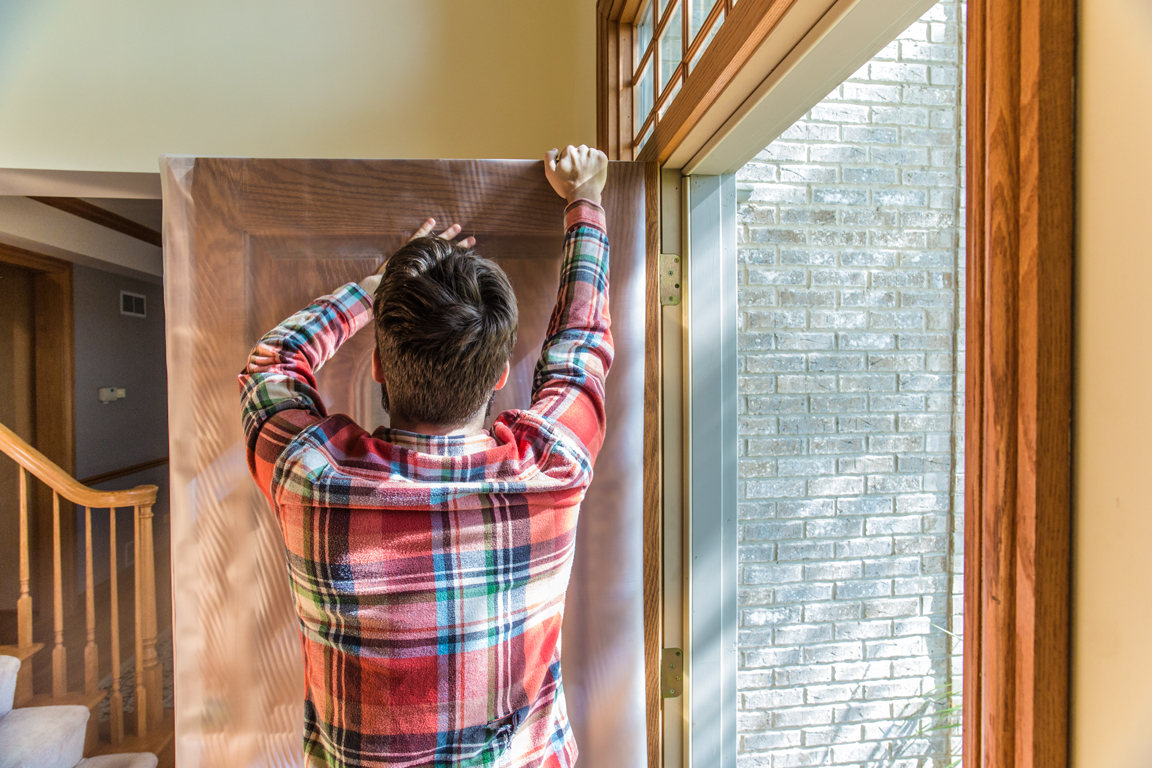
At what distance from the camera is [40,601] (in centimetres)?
247

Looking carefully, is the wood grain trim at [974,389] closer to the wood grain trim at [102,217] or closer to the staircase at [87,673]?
the staircase at [87,673]

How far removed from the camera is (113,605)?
2166 mm

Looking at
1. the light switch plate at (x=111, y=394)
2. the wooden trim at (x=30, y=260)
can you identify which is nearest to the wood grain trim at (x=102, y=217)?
the wooden trim at (x=30, y=260)

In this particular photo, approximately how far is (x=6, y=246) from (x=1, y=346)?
1.52 ft

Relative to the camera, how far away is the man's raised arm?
75 centimetres

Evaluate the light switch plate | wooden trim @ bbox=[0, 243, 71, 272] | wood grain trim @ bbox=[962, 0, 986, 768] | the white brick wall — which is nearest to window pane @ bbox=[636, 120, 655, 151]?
the white brick wall

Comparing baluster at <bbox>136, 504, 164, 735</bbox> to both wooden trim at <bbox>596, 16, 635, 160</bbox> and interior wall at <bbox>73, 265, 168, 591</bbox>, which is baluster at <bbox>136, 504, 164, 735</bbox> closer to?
interior wall at <bbox>73, 265, 168, 591</bbox>

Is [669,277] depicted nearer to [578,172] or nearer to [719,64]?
[578,172]

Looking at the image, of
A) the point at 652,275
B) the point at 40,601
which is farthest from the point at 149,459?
the point at 652,275

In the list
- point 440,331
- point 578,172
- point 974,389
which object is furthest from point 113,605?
point 974,389

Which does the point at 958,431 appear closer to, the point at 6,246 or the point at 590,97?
the point at 590,97

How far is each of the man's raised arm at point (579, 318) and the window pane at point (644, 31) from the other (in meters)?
0.51

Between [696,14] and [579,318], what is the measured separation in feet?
1.66

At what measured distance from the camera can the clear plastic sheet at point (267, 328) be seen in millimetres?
911
